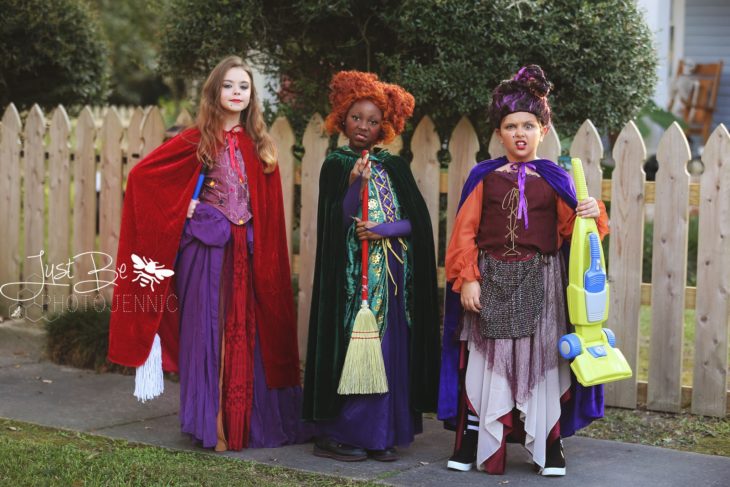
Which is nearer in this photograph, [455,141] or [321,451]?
[321,451]

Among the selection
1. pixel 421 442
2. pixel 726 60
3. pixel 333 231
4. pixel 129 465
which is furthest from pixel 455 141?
pixel 726 60

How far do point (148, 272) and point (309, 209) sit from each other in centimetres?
170

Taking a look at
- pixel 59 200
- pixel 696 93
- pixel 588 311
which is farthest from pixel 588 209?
pixel 696 93

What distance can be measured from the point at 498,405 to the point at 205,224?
1684 mm

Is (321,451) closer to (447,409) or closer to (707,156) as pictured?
(447,409)

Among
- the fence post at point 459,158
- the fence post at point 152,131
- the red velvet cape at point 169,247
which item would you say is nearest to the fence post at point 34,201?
the fence post at point 152,131

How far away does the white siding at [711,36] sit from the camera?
505 inches

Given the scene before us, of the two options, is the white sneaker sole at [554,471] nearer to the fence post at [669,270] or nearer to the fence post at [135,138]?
the fence post at [669,270]

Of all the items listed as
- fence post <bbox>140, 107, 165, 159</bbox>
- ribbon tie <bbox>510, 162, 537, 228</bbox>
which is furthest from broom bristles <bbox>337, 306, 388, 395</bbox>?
fence post <bbox>140, 107, 165, 159</bbox>

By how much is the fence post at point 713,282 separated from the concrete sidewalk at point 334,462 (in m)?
0.80

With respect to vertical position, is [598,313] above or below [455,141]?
below

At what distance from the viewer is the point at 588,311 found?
452cm

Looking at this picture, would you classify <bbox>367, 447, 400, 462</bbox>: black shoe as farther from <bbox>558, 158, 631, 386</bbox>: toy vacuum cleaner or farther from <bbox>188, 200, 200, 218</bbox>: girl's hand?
<bbox>188, 200, 200, 218</bbox>: girl's hand

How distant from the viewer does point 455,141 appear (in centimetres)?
609
